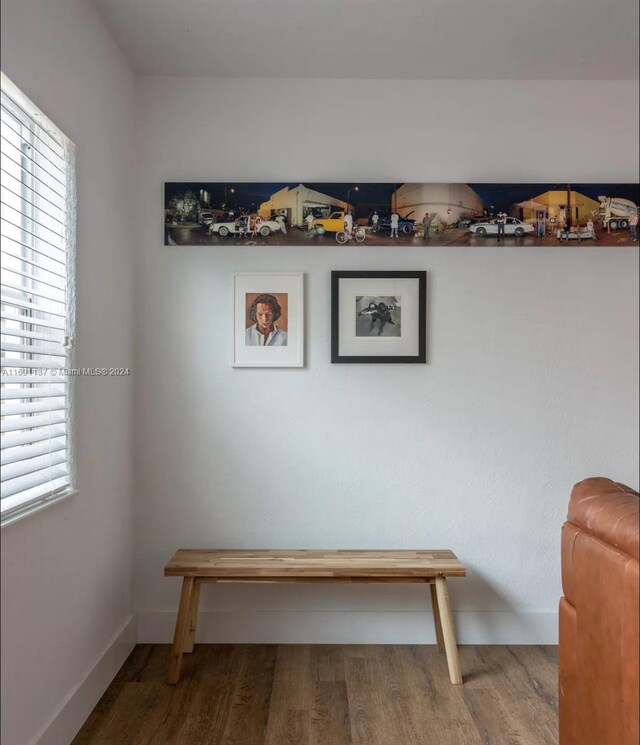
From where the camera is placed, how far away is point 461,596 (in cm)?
309

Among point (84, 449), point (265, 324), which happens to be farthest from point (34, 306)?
point (265, 324)

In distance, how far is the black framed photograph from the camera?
3.09m

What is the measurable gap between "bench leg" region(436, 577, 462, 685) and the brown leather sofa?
2.12ft

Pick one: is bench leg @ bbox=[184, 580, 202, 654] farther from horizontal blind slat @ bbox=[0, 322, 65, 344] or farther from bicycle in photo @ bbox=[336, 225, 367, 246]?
bicycle in photo @ bbox=[336, 225, 367, 246]

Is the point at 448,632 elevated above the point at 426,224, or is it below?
below

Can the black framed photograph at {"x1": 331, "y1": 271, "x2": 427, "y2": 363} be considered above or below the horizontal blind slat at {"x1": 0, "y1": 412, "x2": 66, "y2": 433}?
above

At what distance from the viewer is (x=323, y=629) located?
3066 millimetres

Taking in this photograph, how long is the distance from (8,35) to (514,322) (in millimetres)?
2270

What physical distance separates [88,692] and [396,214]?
231cm

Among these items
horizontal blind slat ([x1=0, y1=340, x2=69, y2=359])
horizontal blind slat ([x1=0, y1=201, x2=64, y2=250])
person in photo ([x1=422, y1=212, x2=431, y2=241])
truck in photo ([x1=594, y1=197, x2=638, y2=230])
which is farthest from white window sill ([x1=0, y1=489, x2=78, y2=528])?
truck in photo ([x1=594, y1=197, x2=638, y2=230])

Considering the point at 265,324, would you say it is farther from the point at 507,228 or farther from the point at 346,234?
the point at 507,228

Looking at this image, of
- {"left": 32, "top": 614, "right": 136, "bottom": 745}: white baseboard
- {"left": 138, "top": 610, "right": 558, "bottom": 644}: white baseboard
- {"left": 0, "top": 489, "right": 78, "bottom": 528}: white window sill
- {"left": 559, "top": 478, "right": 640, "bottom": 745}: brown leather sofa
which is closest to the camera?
{"left": 559, "top": 478, "right": 640, "bottom": 745}: brown leather sofa

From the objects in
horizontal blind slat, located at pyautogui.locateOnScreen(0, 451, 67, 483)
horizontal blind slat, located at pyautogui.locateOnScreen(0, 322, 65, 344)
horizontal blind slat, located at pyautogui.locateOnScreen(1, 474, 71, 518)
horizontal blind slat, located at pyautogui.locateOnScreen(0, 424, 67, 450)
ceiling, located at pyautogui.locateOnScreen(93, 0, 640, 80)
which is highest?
ceiling, located at pyautogui.locateOnScreen(93, 0, 640, 80)

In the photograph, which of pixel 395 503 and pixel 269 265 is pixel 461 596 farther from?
pixel 269 265
